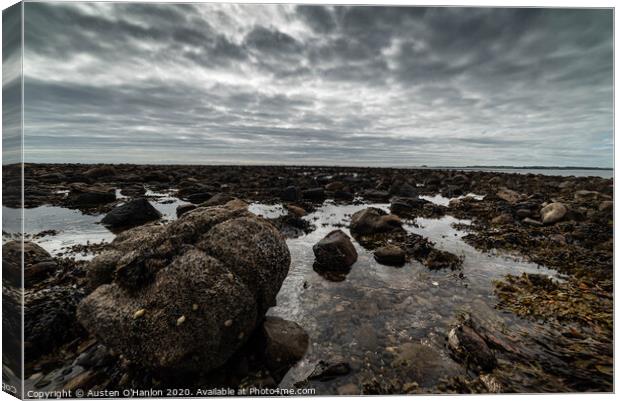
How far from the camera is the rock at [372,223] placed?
12625 mm

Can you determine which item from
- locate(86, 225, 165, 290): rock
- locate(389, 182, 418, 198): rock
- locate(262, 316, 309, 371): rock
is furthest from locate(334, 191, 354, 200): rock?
locate(86, 225, 165, 290): rock

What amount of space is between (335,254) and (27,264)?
27.1 ft

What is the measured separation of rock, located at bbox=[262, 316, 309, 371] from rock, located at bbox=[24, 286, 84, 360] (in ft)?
10.9

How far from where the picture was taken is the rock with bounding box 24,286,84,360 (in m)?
4.45

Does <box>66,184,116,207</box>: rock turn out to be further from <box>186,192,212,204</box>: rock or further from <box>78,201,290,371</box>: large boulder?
<box>78,201,290,371</box>: large boulder

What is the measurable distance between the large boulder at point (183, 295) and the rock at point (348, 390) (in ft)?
5.32

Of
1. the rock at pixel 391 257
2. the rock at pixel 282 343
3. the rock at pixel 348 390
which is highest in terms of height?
the rock at pixel 391 257

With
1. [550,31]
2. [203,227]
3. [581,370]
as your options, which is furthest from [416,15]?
[581,370]

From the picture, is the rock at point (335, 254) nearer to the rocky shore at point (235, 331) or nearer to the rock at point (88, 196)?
the rocky shore at point (235, 331)

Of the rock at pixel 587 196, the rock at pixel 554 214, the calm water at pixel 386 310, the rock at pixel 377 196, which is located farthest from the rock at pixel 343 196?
the rock at pixel 587 196

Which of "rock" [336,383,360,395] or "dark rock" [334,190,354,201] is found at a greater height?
"dark rock" [334,190,354,201]

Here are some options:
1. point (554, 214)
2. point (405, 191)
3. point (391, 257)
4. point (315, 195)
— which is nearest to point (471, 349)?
point (391, 257)

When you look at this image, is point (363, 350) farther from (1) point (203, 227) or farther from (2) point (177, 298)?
(1) point (203, 227)

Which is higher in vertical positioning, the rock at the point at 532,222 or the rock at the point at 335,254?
the rock at the point at 532,222
